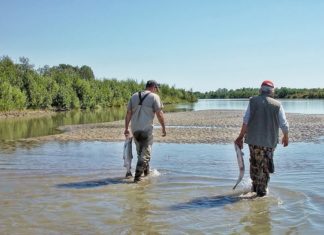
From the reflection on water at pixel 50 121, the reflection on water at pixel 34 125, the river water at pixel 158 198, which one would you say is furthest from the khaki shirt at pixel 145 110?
the reflection on water at pixel 34 125

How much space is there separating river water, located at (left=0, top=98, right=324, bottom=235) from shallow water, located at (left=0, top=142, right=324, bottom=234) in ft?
0.05

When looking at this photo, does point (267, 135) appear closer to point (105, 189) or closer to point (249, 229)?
point (249, 229)

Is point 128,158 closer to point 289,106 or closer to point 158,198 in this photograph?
point 158,198

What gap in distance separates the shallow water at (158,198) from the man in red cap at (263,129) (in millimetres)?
494

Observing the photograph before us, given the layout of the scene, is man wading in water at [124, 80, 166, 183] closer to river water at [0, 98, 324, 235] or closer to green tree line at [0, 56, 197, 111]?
river water at [0, 98, 324, 235]

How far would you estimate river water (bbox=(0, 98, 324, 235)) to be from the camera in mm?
6395

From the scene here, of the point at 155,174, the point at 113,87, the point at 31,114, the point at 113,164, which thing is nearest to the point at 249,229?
the point at 155,174

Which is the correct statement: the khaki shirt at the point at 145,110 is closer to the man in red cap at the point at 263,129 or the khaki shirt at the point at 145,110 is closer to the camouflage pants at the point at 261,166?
the man in red cap at the point at 263,129

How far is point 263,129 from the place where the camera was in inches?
324

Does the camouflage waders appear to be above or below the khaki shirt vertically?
below

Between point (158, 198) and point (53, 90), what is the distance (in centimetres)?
6676

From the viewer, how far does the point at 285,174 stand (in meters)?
10.9

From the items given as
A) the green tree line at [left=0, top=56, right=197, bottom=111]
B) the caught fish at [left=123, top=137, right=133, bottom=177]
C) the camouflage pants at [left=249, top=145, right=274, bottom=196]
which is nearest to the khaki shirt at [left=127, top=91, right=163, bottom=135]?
the caught fish at [left=123, top=137, right=133, bottom=177]

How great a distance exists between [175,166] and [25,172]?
4.06 metres
